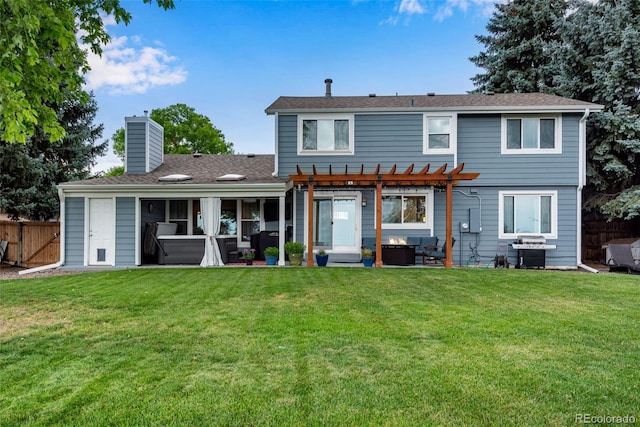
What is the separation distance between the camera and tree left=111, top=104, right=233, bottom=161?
3066 centimetres

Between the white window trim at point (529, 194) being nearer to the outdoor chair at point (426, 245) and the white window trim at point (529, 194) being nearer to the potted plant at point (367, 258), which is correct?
the outdoor chair at point (426, 245)

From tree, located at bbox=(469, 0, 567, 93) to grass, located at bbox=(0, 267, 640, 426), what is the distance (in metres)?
14.0

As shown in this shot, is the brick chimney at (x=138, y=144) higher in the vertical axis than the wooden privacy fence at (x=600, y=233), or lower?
higher

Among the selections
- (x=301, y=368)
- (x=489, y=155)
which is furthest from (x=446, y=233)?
(x=301, y=368)

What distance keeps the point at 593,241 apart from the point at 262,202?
12.0 meters

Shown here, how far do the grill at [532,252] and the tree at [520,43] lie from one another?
909cm

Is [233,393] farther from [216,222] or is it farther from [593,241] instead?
[593,241]

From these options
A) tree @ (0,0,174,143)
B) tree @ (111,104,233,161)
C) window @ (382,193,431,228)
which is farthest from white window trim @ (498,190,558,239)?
tree @ (111,104,233,161)

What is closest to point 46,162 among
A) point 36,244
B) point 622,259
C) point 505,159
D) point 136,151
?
point 36,244

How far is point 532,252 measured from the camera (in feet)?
35.7

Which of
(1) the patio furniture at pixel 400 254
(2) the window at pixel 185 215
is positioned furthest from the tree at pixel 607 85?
(2) the window at pixel 185 215

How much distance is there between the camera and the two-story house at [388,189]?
11.1 meters

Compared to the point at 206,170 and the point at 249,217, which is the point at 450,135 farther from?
the point at 206,170

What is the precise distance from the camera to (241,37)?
15.7m
